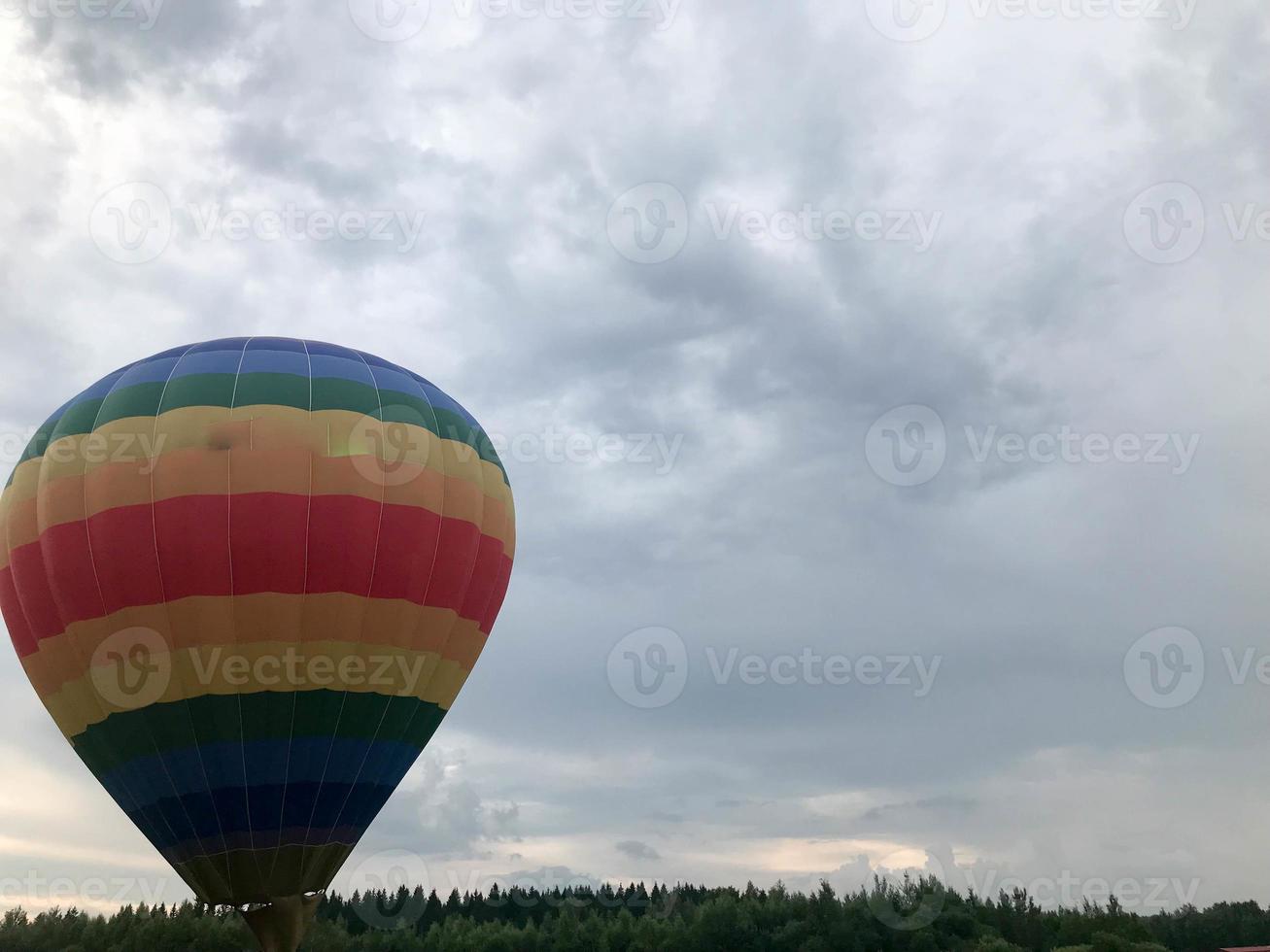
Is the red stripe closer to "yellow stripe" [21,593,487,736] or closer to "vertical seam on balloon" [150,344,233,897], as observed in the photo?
"vertical seam on balloon" [150,344,233,897]

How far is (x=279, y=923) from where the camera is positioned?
→ 19031 millimetres

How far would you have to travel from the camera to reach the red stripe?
1861 centimetres

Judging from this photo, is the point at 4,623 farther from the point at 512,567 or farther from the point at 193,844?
the point at 512,567

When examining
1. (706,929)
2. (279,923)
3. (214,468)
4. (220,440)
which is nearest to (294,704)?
(279,923)

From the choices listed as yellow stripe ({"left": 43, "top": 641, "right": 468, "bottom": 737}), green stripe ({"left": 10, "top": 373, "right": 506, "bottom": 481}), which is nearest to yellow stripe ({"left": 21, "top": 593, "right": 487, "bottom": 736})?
yellow stripe ({"left": 43, "top": 641, "right": 468, "bottom": 737})

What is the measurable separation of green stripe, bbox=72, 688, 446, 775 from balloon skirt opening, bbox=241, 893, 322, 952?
3.02 meters

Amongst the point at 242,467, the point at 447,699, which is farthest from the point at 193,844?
the point at 242,467

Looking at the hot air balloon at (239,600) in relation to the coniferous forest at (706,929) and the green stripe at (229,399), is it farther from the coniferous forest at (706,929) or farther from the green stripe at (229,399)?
the coniferous forest at (706,929)

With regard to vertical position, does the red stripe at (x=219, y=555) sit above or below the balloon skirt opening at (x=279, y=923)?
above

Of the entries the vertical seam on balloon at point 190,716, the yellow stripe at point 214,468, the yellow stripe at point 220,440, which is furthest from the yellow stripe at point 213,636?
the yellow stripe at point 220,440

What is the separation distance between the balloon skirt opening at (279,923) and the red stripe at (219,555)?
18.5 feet

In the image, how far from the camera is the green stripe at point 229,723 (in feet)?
61.6

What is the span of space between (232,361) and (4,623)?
7.04m

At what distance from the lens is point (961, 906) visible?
158 ft
